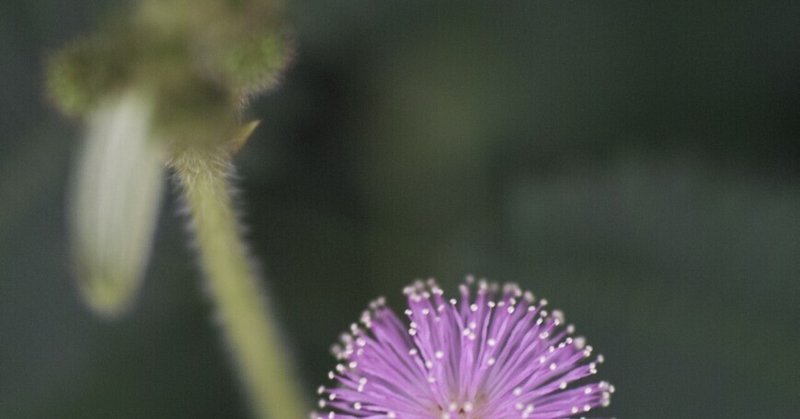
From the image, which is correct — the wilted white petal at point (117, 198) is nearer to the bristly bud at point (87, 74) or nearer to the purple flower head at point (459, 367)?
the bristly bud at point (87, 74)

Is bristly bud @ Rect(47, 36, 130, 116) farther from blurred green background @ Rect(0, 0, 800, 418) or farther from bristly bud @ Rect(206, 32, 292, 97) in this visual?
blurred green background @ Rect(0, 0, 800, 418)

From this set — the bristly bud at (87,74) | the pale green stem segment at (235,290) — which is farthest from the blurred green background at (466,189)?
the bristly bud at (87,74)

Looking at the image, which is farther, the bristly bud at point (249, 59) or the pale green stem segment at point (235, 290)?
the pale green stem segment at point (235, 290)

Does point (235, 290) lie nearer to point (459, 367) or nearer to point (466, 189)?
point (459, 367)

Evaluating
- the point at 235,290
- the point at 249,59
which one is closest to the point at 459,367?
the point at 235,290

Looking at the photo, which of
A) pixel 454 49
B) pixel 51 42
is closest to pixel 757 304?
pixel 454 49
